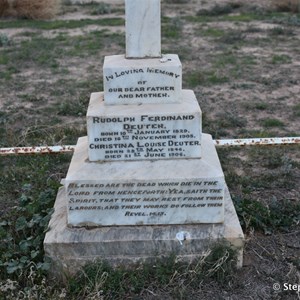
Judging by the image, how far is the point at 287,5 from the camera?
14227 millimetres

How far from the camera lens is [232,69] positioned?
359 inches

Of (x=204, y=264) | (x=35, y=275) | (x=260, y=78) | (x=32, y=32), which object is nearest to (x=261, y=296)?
(x=204, y=264)

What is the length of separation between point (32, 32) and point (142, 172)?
29.7 feet

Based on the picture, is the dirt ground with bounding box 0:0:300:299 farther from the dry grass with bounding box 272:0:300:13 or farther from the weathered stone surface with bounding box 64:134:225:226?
the dry grass with bounding box 272:0:300:13

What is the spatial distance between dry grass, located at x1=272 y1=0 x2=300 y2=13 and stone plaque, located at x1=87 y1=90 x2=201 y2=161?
11047 millimetres

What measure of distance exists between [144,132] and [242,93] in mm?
4241

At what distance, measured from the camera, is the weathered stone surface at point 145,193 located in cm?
386

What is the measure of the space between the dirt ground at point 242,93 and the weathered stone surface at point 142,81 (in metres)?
1.24

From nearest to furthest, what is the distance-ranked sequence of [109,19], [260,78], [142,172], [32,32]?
[142,172] < [260,78] < [32,32] < [109,19]

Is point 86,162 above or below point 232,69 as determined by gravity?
above

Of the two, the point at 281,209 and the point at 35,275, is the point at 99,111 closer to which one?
the point at 35,275

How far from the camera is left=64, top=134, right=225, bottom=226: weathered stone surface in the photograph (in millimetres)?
3859

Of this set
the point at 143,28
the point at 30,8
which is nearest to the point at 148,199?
the point at 143,28

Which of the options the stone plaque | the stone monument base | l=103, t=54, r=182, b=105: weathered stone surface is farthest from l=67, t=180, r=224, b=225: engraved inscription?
l=103, t=54, r=182, b=105: weathered stone surface
